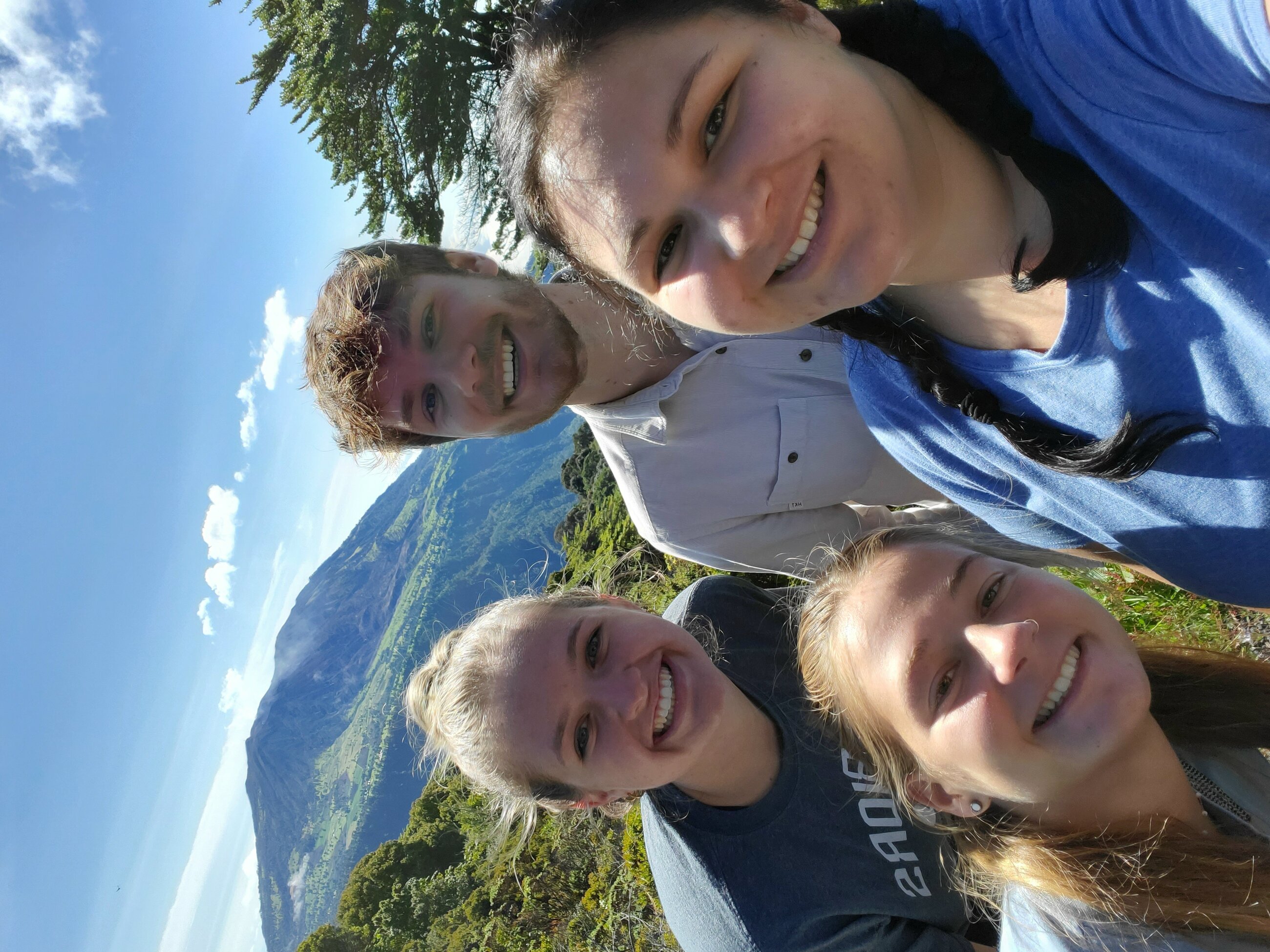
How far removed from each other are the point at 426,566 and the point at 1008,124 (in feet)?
289

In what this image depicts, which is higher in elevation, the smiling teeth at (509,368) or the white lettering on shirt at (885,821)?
the smiling teeth at (509,368)

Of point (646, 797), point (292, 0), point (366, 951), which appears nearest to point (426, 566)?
point (366, 951)

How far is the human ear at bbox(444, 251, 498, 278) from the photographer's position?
137 inches

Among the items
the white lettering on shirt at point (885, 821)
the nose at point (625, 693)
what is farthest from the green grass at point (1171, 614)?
the nose at point (625, 693)

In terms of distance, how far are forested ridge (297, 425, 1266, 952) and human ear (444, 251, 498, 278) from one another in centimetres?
180

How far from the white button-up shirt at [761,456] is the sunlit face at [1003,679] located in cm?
86

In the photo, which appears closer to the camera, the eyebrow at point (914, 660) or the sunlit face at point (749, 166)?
the sunlit face at point (749, 166)

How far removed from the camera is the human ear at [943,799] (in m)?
2.16

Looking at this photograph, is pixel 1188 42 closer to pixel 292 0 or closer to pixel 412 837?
pixel 292 0

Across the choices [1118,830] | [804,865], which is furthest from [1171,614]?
[804,865]

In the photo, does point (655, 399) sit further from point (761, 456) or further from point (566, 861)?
point (566, 861)

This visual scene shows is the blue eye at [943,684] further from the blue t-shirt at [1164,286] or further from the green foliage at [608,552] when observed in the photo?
the green foliage at [608,552]

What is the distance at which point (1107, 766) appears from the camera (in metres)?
2.02

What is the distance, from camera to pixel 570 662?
280 cm
